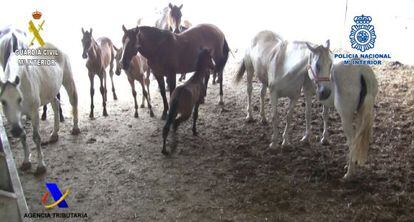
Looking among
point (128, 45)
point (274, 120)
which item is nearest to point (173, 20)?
point (128, 45)

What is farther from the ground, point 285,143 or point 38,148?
point 38,148

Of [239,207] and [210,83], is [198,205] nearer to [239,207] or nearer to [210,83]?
[239,207]

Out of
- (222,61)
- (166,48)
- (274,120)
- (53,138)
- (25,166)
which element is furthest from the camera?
(222,61)

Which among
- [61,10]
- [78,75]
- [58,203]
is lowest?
[58,203]

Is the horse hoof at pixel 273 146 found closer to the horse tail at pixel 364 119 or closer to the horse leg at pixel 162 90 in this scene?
the horse tail at pixel 364 119

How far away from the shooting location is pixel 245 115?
6.01 m

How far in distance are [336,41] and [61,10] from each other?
6734 millimetres

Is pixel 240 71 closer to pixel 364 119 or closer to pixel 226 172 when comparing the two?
pixel 226 172

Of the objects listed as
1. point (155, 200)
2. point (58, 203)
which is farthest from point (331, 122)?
point (58, 203)

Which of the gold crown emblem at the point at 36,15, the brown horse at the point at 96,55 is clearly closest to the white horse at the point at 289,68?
the brown horse at the point at 96,55

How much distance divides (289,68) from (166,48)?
81.5 inches

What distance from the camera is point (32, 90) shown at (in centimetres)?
403

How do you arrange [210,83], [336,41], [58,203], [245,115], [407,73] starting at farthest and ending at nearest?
[336,41]
[210,83]
[407,73]
[245,115]
[58,203]

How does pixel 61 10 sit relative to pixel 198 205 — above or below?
above
